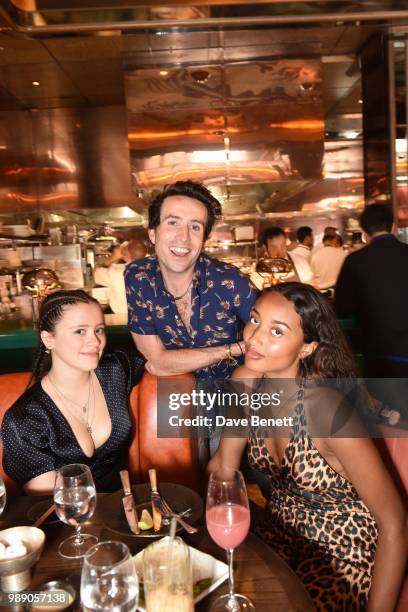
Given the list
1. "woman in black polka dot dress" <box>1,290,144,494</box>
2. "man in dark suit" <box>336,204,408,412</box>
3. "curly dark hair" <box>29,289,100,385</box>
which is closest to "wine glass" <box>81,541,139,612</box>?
"woman in black polka dot dress" <box>1,290,144,494</box>

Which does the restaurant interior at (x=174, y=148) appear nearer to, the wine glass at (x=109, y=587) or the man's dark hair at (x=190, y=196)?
the wine glass at (x=109, y=587)

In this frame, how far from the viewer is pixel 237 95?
4750 millimetres

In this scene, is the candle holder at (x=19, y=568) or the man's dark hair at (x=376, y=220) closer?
the candle holder at (x=19, y=568)

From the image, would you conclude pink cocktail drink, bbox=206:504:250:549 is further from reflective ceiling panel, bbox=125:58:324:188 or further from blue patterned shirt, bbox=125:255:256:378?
reflective ceiling panel, bbox=125:58:324:188

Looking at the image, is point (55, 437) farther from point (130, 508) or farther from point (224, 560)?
point (224, 560)

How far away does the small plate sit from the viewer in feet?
4.02

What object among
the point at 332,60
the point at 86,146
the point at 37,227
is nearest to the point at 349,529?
the point at 332,60

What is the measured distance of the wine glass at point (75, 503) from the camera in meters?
1.20

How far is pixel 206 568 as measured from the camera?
1.07 meters

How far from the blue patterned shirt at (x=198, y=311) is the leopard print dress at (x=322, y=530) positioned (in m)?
0.59

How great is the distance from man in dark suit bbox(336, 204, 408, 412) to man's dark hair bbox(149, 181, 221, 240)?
106 centimetres

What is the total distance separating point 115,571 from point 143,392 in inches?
44.5

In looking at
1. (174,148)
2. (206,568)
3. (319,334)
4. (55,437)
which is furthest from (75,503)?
(174,148)

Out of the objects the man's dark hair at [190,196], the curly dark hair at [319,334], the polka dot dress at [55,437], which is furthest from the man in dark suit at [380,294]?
the polka dot dress at [55,437]
